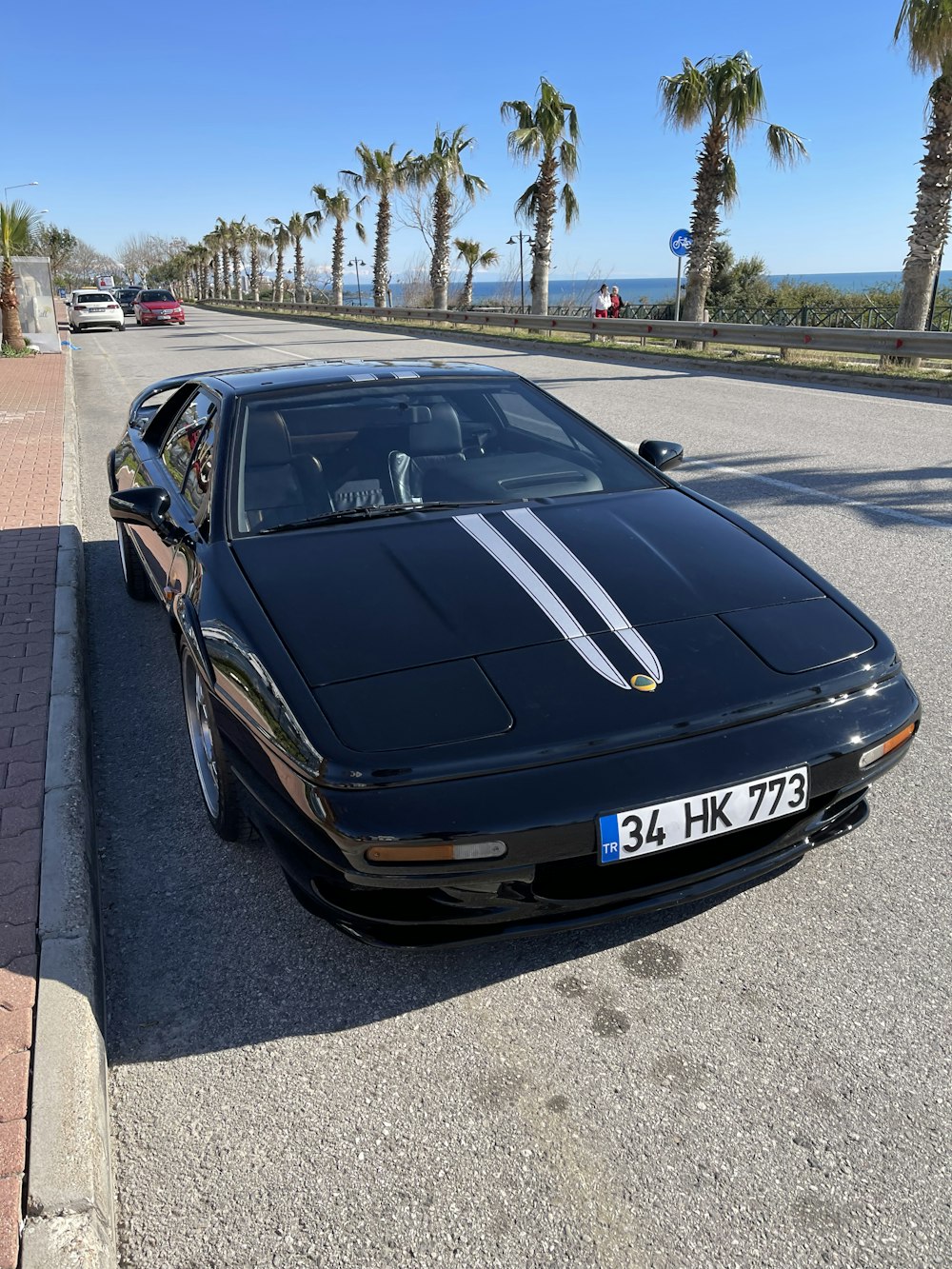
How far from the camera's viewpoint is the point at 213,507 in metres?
3.30

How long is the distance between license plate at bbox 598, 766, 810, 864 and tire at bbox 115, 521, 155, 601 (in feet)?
12.6

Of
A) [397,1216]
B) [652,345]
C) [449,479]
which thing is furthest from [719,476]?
[652,345]

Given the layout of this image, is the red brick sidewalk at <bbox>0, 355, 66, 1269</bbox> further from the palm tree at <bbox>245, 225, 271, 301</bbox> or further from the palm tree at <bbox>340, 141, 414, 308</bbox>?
the palm tree at <bbox>245, 225, 271, 301</bbox>

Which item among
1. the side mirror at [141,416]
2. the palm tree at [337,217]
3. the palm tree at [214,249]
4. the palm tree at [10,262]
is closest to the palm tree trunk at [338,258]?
the palm tree at [337,217]

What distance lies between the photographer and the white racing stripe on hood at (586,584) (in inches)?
101

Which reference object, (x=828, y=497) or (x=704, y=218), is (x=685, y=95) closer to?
(x=704, y=218)

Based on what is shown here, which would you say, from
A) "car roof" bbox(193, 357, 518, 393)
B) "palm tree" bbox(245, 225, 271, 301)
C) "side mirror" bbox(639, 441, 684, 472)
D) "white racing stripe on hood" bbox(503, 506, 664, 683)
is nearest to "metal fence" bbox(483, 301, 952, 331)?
"side mirror" bbox(639, 441, 684, 472)

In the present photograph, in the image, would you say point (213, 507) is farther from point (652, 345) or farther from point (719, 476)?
point (652, 345)

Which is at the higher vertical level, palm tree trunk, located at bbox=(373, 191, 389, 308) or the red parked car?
palm tree trunk, located at bbox=(373, 191, 389, 308)

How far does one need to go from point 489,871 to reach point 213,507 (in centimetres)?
169

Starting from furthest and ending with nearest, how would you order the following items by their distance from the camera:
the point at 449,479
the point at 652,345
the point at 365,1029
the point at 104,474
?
1. the point at 652,345
2. the point at 104,474
3. the point at 449,479
4. the point at 365,1029

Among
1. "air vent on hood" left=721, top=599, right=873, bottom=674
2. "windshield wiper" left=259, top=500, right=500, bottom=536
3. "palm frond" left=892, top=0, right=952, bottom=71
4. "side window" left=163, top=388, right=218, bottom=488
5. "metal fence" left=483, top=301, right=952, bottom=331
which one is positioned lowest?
"air vent on hood" left=721, top=599, right=873, bottom=674

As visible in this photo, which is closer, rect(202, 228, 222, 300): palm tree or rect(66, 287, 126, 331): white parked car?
rect(66, 287, 126, 331): white parked car

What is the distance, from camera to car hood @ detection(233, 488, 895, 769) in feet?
7.69
